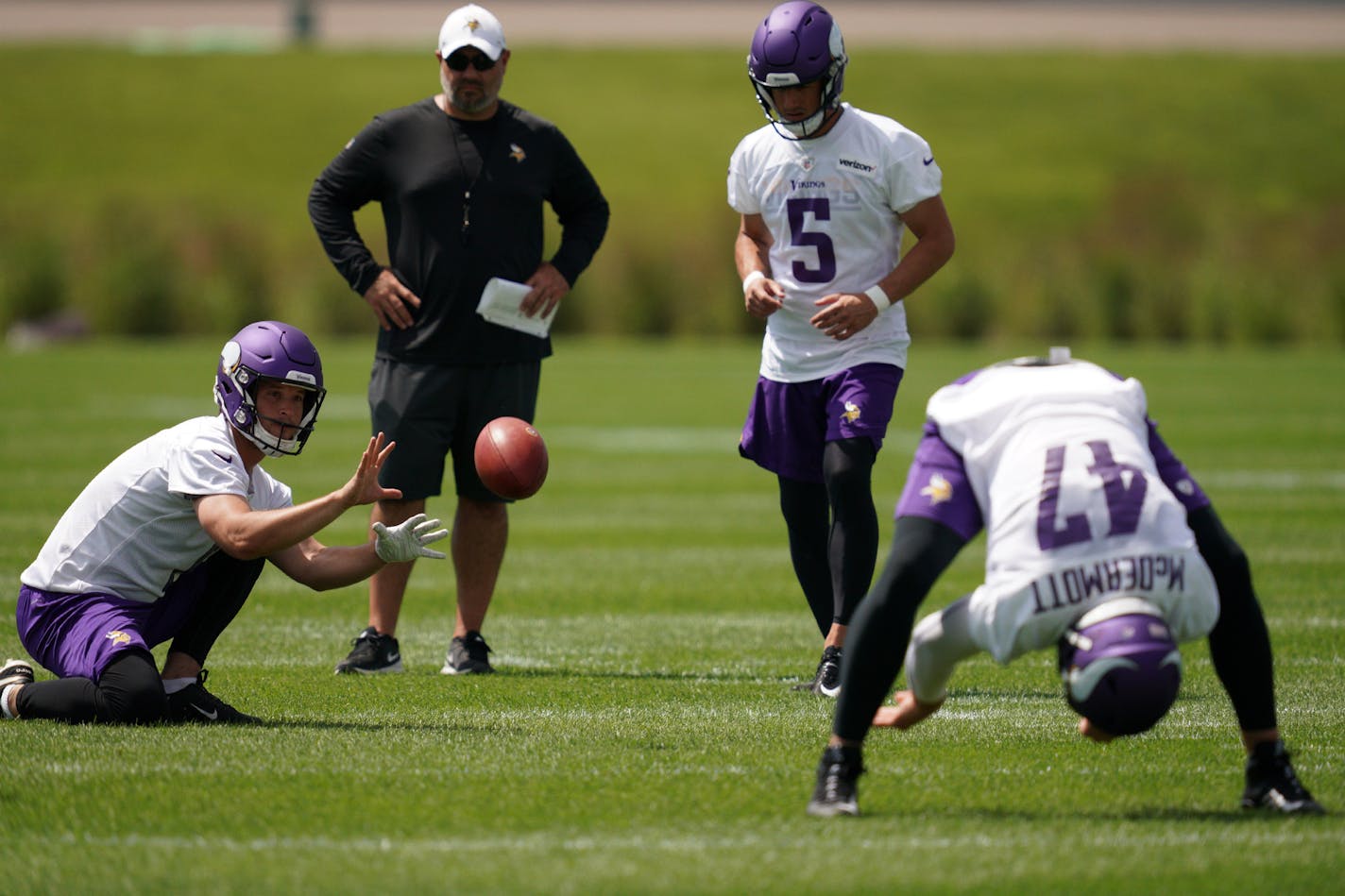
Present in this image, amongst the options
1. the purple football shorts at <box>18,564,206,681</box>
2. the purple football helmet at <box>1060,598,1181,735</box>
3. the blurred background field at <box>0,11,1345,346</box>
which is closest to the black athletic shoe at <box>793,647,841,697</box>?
the purple football shorts at <box>18,564,206,681</box>

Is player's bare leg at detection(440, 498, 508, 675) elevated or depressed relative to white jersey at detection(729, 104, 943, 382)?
depressed

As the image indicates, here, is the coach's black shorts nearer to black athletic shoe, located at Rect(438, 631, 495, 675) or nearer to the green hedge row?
black athletic shoe, located at Rect(438, 631, 495, 675)

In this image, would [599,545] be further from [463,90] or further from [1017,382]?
[1017,382]

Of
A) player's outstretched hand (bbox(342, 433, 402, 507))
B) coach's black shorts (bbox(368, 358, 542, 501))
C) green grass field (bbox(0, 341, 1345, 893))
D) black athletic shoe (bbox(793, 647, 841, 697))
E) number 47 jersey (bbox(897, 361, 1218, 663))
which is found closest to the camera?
green grass field (bbox(0, 341, 1345, 893))

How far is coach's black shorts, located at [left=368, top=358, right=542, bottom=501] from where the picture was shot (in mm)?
7914

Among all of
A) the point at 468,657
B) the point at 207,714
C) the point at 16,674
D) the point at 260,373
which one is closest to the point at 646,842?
the point at 207,714

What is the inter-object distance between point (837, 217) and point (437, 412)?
1.90m

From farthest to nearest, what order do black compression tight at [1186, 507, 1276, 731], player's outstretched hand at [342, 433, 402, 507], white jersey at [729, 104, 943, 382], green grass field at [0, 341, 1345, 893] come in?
white jersey at [729, 104, 943, 382] → player's outstretched hand at [342, 433, 402, 507] → black compression tight at [1186, 507, 1276, 731] → green grass field at [0, 341, 1345, 893]

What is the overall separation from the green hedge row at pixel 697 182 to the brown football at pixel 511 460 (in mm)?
30021

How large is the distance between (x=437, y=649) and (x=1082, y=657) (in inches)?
177

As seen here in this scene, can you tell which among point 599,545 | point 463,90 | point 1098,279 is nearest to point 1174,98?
point 1098,279

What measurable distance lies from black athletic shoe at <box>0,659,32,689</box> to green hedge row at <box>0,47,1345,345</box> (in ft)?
99.9

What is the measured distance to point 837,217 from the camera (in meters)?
7.25

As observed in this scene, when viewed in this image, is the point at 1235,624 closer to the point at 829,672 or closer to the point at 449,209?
the point at 829,672
